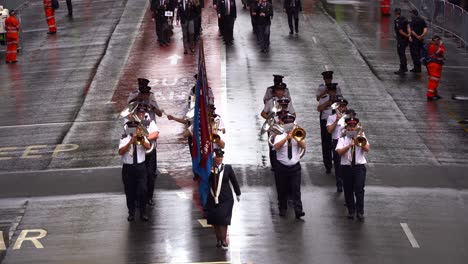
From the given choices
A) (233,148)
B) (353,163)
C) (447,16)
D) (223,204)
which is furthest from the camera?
(447,16)

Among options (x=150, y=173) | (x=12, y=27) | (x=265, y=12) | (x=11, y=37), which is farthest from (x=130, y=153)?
(x=12, y=27)

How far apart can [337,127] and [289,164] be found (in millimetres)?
1928

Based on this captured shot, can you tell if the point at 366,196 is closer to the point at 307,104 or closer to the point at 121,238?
the point at 121,238

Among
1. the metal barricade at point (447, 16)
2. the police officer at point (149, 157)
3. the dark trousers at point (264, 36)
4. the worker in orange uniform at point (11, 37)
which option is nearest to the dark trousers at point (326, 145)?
the police officer at point (149, 157)

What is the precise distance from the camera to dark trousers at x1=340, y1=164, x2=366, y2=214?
18438 millimetres

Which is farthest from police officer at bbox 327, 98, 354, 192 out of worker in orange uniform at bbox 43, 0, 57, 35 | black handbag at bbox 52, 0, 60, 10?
black handbag at bbox 52, 0, 60, 10

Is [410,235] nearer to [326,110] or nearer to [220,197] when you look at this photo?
[220,197]

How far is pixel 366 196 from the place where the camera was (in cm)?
2016

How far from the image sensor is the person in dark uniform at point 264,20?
109 ft

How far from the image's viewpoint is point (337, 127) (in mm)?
20125

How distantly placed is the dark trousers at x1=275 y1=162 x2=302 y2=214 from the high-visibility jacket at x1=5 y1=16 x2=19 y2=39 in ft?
58.3

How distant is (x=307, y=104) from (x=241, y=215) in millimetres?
8630

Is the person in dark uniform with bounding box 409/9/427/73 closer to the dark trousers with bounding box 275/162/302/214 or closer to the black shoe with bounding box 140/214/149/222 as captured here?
the dark trousers with bounding box 275/162/302/214

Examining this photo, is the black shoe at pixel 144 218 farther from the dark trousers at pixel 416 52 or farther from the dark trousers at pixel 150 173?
the dark trousers at pixel 416 52
